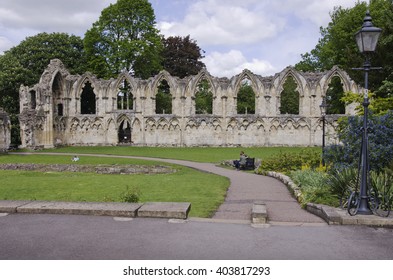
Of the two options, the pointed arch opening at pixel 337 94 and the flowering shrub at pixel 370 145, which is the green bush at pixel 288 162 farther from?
the pointed arch opening at pixel 337 94

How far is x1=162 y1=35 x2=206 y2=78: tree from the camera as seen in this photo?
54.7m

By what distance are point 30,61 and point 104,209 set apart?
4010 cm

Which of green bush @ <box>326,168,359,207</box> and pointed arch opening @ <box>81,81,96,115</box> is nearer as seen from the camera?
green bush @ <box>326,168,359,207</box>

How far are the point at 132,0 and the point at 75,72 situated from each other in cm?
1065

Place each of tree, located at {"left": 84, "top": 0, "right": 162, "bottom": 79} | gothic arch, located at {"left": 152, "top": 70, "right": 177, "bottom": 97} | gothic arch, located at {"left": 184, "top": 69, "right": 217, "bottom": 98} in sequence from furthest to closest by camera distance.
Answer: tree, located at {"left": 84, "top": 0, "right": 162, "bottom": 79}
gothic arch, located at {"left": 152, "top": 70, "right": 177, "bottom": 97}
gothic arch, located at {"left": 184, "top": 69, "right": 217, "bottom": 98}

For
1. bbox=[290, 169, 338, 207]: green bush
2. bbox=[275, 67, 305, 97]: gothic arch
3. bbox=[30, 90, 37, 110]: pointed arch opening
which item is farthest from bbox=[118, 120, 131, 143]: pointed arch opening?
bbox=[290, 169, 338, 207]: green bush

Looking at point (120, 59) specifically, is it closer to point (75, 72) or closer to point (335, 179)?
point (75, 72)

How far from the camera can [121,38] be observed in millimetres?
46250

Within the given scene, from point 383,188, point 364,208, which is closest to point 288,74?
point 383,188

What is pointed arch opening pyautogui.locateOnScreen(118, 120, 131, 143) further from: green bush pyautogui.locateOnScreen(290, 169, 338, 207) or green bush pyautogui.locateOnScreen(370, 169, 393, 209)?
green bush pyautogui.locateOnScreen(370, 169, 393, 209)

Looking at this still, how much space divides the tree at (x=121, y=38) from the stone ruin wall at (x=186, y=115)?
502 centimetres

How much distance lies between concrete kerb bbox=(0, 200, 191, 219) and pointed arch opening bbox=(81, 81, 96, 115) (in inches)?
1517

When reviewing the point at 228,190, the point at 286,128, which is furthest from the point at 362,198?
the point at 286,128

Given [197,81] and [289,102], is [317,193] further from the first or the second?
[289,102]
